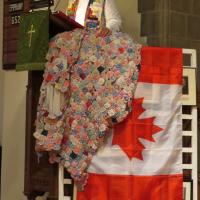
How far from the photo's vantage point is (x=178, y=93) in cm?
205

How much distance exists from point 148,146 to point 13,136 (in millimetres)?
1695

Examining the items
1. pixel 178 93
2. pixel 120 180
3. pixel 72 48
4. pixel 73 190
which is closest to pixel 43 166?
pixel 73 190

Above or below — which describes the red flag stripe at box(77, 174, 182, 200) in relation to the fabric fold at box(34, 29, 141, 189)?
below

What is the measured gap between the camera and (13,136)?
135 inches

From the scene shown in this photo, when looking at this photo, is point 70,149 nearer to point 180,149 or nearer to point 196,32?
point 180,149

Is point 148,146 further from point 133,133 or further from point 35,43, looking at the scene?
point 35,43

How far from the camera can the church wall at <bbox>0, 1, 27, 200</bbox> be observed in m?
3.35

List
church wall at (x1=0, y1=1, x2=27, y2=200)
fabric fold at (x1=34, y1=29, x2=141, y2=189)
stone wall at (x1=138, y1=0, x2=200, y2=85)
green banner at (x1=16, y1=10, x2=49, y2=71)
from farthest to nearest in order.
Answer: church wall at (x1=0, y1=1, x2=27, y2=200) → stone wall at (x1=138, y1=0, x2=200, y2=85) → green banner at (x1=16, y1=10, x2=49, y2=71) → fabric fold at (x1=34, y1=29, x2=141, y2=189)

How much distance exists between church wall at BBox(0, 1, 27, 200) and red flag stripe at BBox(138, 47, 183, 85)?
1543 millimetres

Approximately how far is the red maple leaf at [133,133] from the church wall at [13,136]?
1516 mm

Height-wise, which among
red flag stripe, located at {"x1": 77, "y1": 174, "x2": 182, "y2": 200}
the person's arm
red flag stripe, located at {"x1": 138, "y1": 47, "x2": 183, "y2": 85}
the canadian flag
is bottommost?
red flag stripe, located at {"x1": 77, "y1": 174, "x2": 182, "y2": 200}

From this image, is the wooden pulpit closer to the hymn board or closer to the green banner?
the green banner

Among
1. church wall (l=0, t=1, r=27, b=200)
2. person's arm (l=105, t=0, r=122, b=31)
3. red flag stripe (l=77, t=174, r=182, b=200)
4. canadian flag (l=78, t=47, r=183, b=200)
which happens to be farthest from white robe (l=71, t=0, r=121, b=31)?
church wall (l=0, t=1, r=27, b=200)

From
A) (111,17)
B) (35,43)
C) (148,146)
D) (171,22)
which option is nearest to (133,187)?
(148,146)
